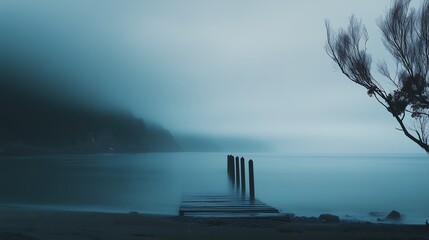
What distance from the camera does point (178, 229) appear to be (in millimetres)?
12852

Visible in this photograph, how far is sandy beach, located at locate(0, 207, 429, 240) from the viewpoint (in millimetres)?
11192

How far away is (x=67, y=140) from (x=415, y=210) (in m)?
138

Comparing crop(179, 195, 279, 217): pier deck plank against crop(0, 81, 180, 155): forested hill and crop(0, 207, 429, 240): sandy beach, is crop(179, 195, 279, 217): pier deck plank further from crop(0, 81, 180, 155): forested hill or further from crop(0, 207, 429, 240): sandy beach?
crop(0, 81, 180, 155): forested hill

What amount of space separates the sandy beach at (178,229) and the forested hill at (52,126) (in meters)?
116

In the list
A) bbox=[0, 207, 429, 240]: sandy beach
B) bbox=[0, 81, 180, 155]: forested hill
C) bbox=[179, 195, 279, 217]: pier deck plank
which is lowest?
bbox=[0, 207, 429, 240]: sandy beach

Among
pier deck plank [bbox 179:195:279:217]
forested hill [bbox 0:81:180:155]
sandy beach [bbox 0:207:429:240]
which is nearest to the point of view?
sandy beach [bbox 0:207:429:240]

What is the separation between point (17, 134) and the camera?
440 ft

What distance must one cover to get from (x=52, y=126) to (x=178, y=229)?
145m

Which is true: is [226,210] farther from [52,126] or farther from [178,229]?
[52,126]

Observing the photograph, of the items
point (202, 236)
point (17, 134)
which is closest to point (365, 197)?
point (202, 236)

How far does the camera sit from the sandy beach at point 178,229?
36.7 feet

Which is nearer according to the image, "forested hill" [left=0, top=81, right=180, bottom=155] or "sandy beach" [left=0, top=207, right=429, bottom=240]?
"sandy beach" [left=0, top=207, right=429, bottom=240]

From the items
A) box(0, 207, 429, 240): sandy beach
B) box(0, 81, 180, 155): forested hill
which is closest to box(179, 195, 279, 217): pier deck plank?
box(0, 207, 429, 240): sandy beach

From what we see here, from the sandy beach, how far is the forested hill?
381 feet
